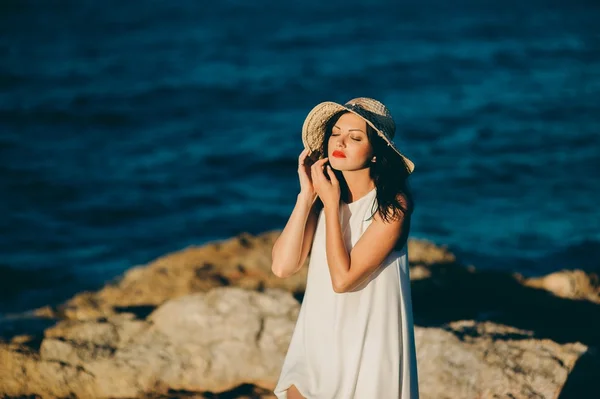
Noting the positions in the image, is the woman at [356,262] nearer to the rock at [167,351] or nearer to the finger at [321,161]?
the finger at [321,161]

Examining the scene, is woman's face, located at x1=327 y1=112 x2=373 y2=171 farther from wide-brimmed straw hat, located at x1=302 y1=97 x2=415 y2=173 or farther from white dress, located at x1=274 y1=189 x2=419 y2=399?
white dress, located at x1=274 y1=189 x2=419 y2=399

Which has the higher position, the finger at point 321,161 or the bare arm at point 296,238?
the finger at point 321,161

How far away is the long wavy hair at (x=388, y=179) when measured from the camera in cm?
333

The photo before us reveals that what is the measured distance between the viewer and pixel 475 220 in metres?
12.8

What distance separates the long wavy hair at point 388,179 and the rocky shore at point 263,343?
184cm

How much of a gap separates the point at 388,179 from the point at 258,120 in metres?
14.9

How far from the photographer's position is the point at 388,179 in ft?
11.3

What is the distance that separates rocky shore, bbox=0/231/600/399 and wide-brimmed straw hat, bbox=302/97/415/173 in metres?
1.99

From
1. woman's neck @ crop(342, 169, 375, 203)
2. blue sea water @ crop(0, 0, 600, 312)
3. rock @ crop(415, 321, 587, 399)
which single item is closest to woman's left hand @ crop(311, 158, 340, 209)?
woman's neck @ crop(342, 169, 375, 203)

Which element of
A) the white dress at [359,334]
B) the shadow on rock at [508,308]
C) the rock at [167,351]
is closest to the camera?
the white dress at [359,334]

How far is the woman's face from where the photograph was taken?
11.2ft

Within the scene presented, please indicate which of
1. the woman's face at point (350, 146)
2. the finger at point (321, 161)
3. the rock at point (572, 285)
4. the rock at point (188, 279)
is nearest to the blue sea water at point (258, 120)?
the rock at point (188, 279)

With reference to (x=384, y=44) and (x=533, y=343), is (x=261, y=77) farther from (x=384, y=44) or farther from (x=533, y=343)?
(x=533, y=343)

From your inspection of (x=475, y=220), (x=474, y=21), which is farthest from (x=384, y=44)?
(x=475, y=220)
